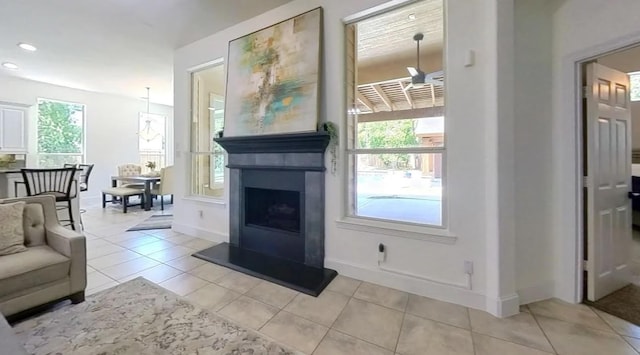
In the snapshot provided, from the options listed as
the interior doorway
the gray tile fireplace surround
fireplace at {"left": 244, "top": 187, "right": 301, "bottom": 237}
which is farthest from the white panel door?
fireplace at {"left": 244, "top": 187, "right": 301, "bottom": 237}

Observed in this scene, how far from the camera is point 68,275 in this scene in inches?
84.3

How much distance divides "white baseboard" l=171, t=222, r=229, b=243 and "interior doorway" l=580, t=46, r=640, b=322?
3911mm

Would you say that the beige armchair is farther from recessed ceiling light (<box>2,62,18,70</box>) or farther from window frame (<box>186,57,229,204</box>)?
recessed ceiling light (<box>2,62,18,70</box>)

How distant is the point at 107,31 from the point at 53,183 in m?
2.30

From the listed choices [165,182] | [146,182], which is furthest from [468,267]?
[146,182]

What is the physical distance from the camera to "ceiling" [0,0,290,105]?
3.10 metres

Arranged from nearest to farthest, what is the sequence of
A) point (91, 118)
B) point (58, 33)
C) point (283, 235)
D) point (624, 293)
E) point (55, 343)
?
point (55, 343) → point (624, 293) → point (283, 235) → point (58, 33) → point (91, 118)

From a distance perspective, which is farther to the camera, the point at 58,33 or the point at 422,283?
the point at 58,33

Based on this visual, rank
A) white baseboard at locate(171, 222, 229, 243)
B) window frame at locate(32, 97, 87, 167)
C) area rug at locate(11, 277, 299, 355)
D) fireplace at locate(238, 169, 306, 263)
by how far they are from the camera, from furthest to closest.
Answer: window frame at locate(32, 97, 87, 167), white baseboard at locate(171, 222, 229, 243), fireplace at locate(238, 169, 306, 263), area rug at locate(11, 277, 299, 355)

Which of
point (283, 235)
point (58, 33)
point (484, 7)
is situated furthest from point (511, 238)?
point (58, 33)

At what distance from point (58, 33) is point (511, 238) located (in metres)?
5.95

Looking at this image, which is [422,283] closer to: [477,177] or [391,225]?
[391,225]

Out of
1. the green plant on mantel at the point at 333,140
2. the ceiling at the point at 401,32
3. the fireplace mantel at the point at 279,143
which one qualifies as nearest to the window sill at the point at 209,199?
the fireplace mantel at the point at 279,143

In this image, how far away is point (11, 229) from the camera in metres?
2.13
